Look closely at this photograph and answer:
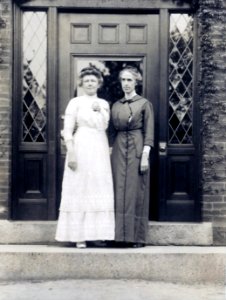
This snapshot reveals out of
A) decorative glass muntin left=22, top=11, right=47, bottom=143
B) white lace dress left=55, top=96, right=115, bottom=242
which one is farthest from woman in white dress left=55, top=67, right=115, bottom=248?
decorative glass muntin left=22, top=11, right=47, bottom=143

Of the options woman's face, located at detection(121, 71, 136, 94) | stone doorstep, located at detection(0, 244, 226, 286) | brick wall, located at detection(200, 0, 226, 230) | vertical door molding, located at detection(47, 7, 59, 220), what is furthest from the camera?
vertical door molding, located at detection(47, 7, 59, 220)

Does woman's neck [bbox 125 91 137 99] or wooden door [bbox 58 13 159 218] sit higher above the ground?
wooden door [bbox 58 13 159 218]

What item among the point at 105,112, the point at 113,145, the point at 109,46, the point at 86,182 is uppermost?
the point at 109,46

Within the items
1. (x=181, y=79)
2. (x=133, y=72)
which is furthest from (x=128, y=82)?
(x=181, y=79)

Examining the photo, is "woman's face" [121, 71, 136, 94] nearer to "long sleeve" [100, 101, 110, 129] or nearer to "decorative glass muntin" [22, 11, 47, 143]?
"long sleeve" [100, 101, 110, 129]

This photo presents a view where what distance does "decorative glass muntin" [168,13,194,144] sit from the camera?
773 centimetres

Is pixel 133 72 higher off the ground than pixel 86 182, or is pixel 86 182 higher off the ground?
pixel 133 72

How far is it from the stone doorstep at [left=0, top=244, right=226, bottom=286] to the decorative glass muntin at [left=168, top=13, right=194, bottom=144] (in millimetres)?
1457

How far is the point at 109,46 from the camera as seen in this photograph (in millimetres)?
7734

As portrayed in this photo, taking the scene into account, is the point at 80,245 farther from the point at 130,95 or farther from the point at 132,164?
the point at 130,95

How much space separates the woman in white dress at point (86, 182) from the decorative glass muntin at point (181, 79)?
1.01 metres

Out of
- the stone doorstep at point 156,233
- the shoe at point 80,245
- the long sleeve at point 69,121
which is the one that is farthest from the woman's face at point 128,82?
the shoe at point 80,245

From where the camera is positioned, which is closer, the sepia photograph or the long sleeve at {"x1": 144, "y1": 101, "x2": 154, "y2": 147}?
the sepia photograph

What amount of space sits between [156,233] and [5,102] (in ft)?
7.36
